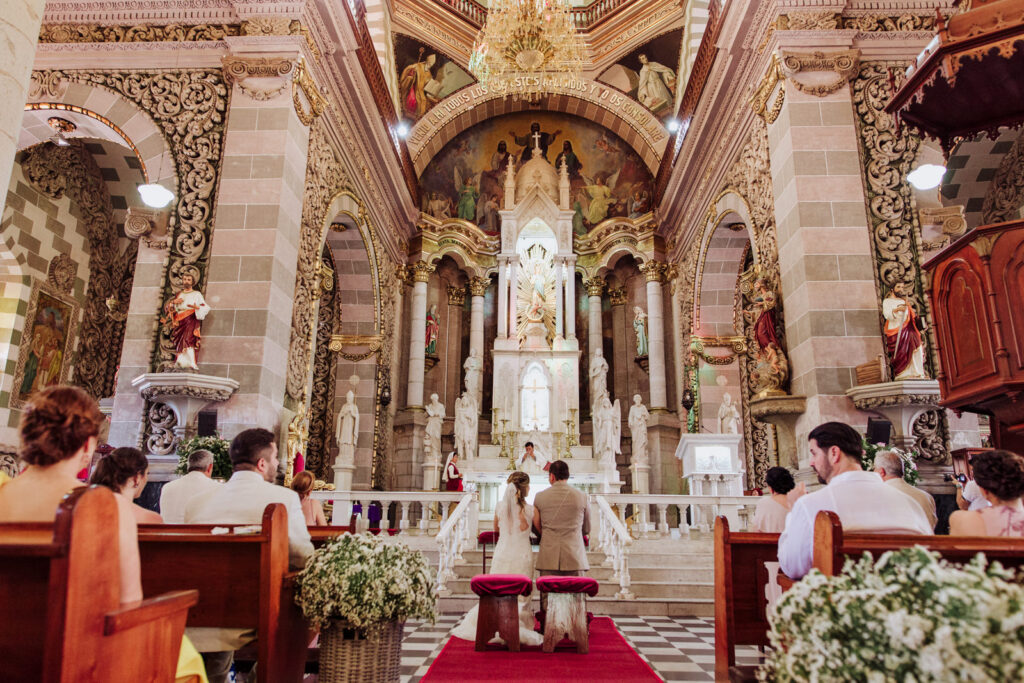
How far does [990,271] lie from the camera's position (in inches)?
221

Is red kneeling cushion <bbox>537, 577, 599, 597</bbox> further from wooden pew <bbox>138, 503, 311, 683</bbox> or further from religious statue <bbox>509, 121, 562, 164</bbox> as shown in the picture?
religious statue <bbox>509, 121, 562, 164</bbox>

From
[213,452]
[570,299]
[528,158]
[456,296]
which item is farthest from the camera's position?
[528,158]

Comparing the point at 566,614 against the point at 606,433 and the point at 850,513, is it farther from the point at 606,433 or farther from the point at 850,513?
the point at 606,433

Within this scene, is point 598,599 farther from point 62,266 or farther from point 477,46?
point 62,266

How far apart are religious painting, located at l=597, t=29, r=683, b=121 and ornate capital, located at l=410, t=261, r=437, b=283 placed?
277 inches

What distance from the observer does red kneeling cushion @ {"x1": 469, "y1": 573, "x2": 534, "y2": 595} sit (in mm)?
4934

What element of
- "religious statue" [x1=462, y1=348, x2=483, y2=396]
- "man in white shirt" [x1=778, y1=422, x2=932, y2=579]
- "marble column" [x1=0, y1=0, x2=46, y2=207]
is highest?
"religious statue" [x1=462, y1=348, x2=483, y2=396]

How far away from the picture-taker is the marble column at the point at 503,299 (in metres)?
17.8

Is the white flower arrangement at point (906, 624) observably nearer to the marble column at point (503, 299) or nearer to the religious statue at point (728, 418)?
the religious statue at point (728, 418)

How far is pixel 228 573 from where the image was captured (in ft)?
9.73

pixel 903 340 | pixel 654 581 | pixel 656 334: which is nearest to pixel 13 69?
pixel 654 581

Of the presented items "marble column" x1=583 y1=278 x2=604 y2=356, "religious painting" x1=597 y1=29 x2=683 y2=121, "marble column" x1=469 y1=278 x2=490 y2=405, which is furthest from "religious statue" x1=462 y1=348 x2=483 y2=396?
"religious painting" x1=597 y1=29 x2=683 y2=121

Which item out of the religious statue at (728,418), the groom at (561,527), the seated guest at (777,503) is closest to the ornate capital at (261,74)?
the groom at (561,527)

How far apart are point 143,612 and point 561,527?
3866 millimetres
